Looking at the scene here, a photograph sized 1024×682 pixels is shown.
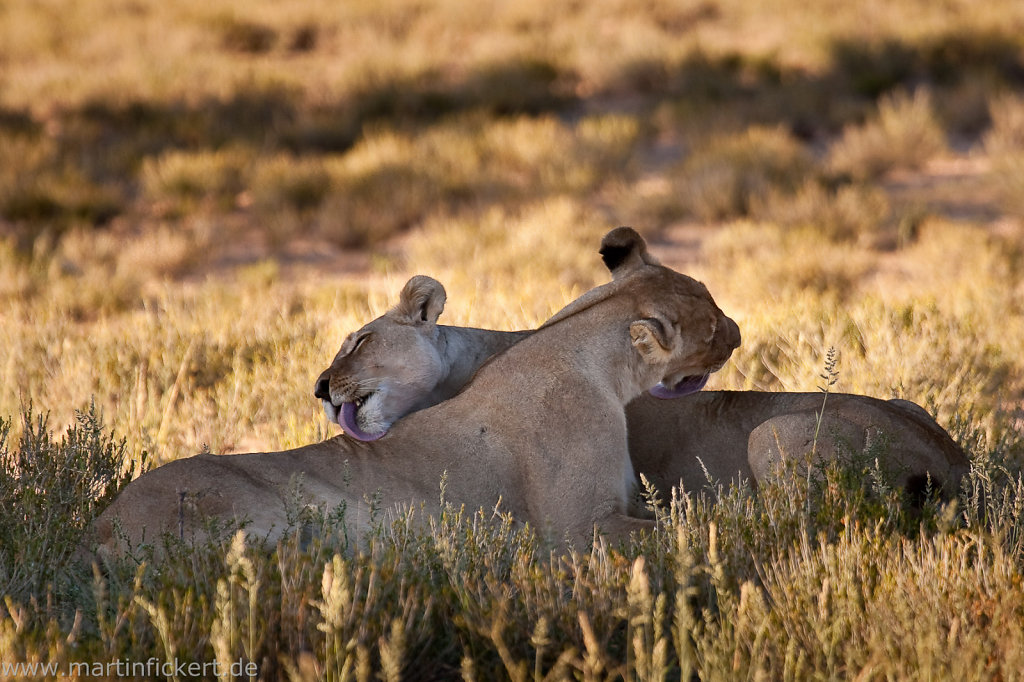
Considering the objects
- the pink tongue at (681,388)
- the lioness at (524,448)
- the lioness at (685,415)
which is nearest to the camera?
the lioness at (524,448)

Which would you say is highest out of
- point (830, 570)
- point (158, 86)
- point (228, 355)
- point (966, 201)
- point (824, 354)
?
point (158, 86)

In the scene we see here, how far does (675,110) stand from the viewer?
54.9 feet

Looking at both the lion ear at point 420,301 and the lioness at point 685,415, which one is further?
the lion ear at point 420,301

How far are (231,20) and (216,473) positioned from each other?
70.3 ft

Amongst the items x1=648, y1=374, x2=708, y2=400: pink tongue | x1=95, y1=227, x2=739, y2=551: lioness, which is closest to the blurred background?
x1=95, y1=227, x2=739, y2=551: lioness

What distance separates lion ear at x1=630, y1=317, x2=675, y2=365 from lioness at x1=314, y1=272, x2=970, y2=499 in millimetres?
265

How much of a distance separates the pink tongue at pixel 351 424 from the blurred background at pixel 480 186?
121 cm

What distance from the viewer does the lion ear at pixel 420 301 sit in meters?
4.97

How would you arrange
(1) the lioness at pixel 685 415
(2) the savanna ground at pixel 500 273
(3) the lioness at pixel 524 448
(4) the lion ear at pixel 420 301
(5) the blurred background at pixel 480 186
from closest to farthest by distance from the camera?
(2) the savanna ground at pixel 500 273, (3) the lioness at pixel 524 448, (1) the lioness at pixel 685 415, (4) the lion ear at pixel 420 301, (5) the blurred background at pixel 480 186

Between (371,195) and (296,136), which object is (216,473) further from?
(296,136)

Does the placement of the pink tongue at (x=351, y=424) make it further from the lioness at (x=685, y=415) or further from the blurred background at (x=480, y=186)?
the blurred background at (x=480, y=186)

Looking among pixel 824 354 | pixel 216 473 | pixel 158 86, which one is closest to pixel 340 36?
pixel 158 86

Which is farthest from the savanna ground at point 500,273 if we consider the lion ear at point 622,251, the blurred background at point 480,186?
the lion ear at point 622,251

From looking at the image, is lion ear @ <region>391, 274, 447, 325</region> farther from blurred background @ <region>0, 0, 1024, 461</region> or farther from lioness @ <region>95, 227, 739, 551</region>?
blurred background @ <region>0, 0, 1024, 461</region>
